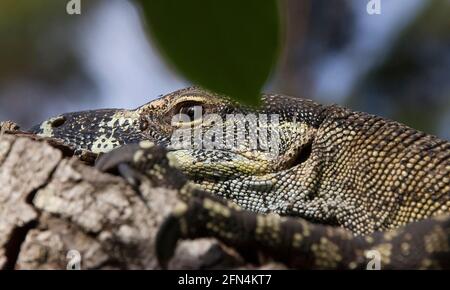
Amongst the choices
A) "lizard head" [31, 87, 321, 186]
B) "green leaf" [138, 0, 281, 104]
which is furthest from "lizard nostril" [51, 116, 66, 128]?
"green leaf" [138, 0, 281, 104]

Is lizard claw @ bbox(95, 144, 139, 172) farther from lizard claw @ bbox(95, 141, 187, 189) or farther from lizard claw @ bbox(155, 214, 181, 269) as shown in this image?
lizard claw @ bbox(155, 214, 181, 269)

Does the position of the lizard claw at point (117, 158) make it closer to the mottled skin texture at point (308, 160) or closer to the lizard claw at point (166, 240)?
the lizard claw at point (166, 240)

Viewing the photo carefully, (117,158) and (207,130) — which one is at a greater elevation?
(207,130)

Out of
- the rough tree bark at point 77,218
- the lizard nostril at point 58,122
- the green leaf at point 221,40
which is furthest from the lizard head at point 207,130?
the green leaf at point 221,40

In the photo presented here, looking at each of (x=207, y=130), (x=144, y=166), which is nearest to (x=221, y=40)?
(x=144, y=166)

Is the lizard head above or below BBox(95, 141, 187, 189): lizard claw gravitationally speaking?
above

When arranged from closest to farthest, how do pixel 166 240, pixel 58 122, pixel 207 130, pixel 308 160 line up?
1. pixel 166 240
2. pixel 308 160
3. pixel 207 130
4. pixel 58 122

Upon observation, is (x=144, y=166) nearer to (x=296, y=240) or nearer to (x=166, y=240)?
(x=166, y=240)
